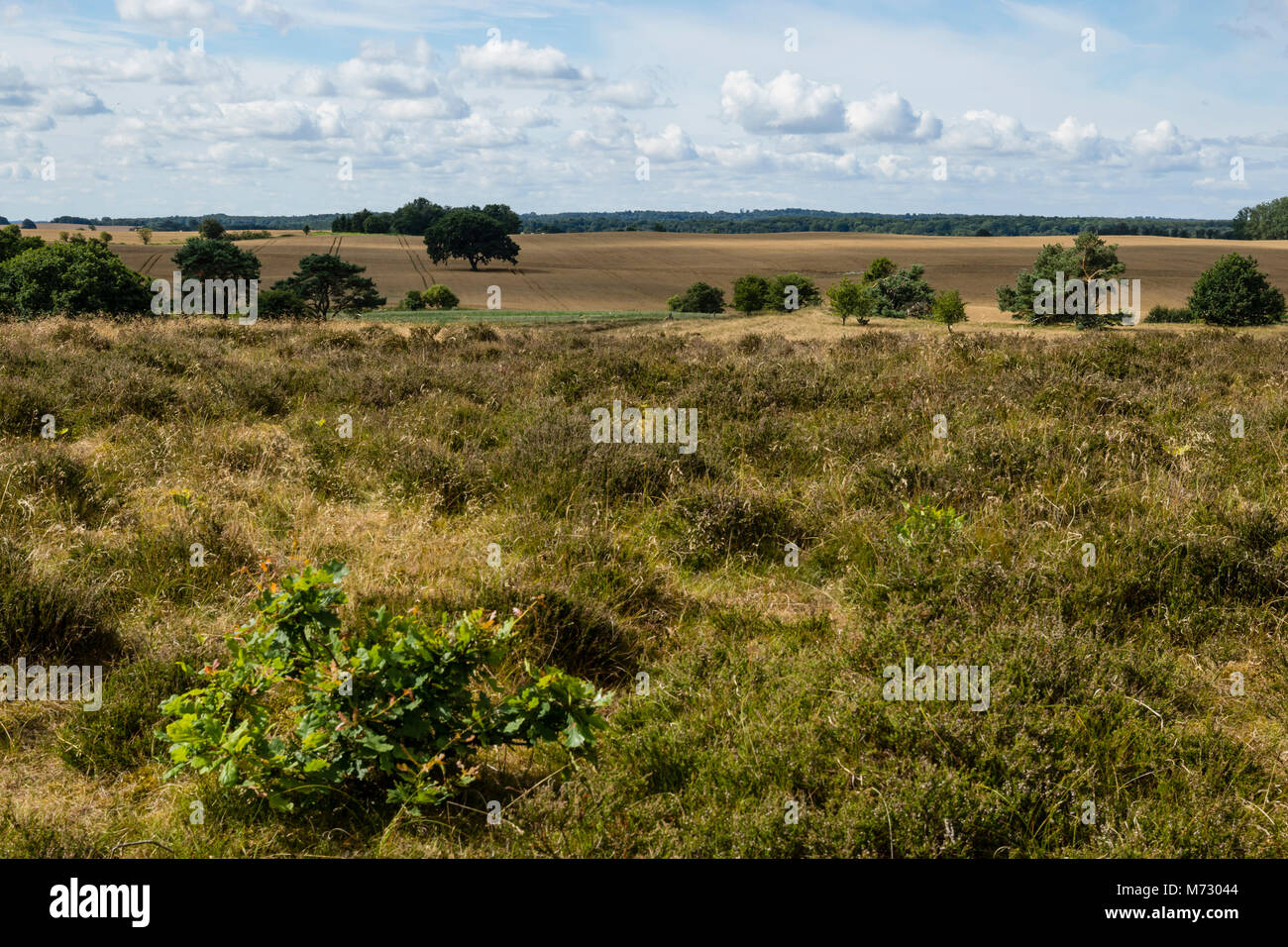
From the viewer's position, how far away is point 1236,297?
5022 cm

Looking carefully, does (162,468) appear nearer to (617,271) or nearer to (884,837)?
(884,837)

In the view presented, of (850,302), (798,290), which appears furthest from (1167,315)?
(850,302)

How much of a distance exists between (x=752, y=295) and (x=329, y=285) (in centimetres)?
3442

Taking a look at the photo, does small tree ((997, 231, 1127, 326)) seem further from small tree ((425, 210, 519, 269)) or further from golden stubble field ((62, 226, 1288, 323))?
small tree ((425, 210, 519, 269))

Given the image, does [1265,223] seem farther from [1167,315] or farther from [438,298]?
[438,298]

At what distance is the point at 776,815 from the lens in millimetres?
2980

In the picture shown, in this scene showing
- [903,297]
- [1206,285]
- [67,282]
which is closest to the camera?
[67,282]

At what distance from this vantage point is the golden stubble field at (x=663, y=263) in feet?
259

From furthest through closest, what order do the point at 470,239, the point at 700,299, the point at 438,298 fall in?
the point at 470,239
the point at 700,299
the point at 438,298

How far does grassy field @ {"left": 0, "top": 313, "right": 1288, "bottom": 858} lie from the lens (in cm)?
309

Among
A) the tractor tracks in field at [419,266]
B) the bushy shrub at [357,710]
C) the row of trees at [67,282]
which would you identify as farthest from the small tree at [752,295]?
the bushy shrub at [357,710]

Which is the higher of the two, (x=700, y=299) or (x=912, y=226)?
(x=912, y=226)

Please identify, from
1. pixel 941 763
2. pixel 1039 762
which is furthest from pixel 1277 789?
pixel 941 763
